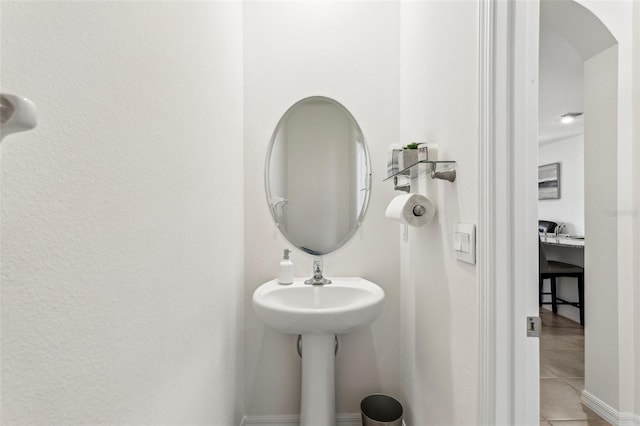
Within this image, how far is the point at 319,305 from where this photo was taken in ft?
4.83

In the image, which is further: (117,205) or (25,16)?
(117,205)

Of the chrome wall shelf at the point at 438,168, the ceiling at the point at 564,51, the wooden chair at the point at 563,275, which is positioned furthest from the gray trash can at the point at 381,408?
the wooden chair at the point at 563,275

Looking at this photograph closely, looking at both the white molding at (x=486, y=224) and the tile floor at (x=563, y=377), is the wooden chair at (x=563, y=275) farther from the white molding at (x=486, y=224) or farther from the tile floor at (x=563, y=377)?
the white molding at (x=486, y=224)

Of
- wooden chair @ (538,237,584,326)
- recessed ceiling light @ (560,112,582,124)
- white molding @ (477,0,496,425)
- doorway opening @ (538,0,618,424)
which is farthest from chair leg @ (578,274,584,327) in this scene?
white molding @ (477,0,496,425)

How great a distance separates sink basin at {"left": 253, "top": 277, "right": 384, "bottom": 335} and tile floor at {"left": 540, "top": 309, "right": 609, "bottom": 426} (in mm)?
1278

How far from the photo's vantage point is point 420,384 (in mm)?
1294

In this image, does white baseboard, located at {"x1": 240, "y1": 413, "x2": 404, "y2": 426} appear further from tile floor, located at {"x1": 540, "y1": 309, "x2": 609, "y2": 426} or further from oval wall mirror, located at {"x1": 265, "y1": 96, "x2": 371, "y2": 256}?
tile floor, located at {"x1": 540, "y1": 309, "x2": 609, "y2": 426}

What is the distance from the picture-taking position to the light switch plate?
856 mm

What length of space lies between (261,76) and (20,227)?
56.5 inches

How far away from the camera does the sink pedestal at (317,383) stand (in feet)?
4.54

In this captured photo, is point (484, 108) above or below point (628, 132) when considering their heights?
below

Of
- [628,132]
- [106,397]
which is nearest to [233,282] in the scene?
[106,397]

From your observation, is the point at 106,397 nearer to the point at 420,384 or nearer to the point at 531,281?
the point at 531,281

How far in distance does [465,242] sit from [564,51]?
208 cm
